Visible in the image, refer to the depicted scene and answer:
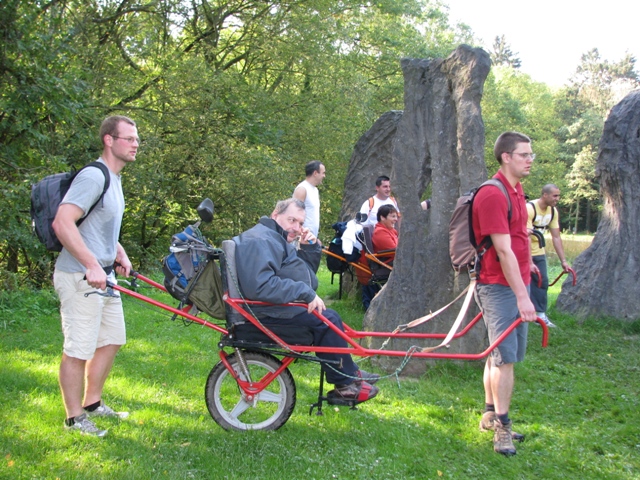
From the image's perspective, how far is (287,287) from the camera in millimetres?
4051

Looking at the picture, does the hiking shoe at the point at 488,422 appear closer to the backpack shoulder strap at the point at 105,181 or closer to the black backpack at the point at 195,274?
the black backpack at the point at 195,274

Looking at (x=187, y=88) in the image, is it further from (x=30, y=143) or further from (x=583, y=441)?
(x=583, y=441)

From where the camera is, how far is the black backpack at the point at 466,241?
441cm

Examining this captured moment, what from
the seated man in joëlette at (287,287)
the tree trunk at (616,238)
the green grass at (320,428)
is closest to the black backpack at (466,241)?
the seated man in joëlette at (287,287)

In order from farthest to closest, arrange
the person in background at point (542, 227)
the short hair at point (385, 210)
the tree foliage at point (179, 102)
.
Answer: the short hair at point (385, 210) < the tree foliage at point (179, 102) < the person in background at point (542, 227)

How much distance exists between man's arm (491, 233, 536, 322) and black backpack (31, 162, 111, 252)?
267 centimetres

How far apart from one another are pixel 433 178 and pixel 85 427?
169 inches

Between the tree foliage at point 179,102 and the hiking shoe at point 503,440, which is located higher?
the tree foliage at point 179,102

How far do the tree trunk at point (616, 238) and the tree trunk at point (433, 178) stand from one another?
3874mm

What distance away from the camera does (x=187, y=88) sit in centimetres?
1272

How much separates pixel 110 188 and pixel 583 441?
12.9 ft

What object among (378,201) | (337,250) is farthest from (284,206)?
(337,250)

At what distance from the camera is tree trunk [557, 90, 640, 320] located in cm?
920

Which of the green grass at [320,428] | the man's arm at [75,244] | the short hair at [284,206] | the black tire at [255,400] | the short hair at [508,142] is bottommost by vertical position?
the green grass at [320,428]
